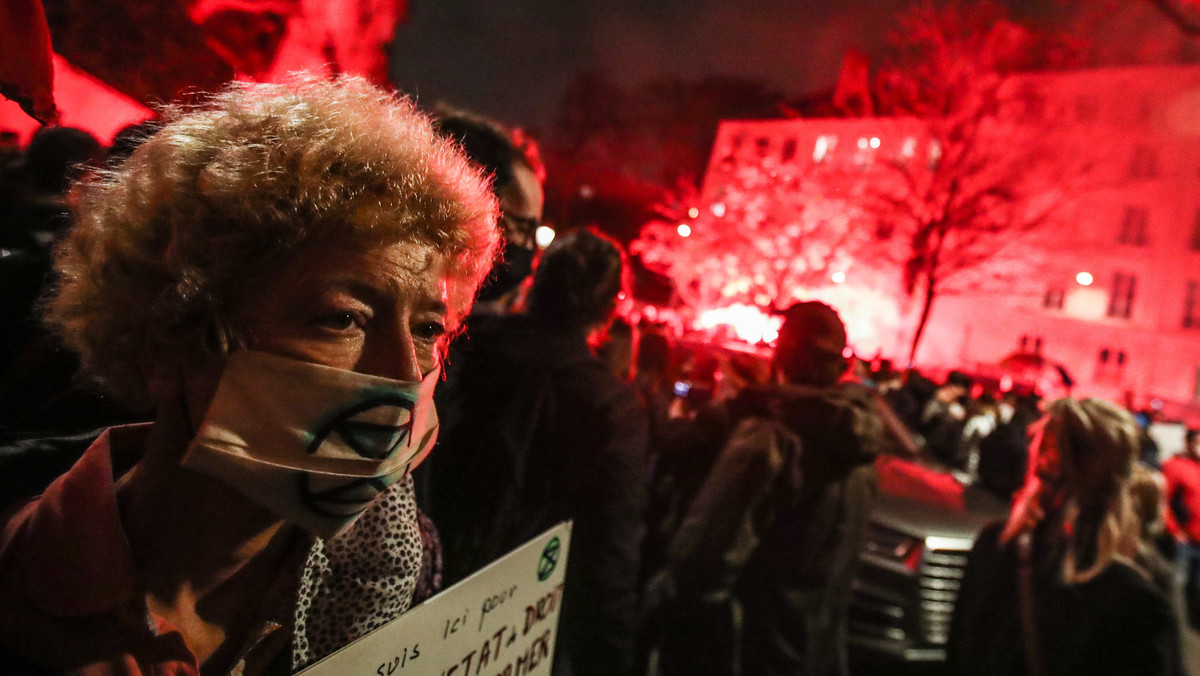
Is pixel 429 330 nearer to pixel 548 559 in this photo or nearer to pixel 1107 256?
pixel 548 559

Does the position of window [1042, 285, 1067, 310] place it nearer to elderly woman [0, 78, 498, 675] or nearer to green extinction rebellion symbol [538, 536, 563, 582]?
green extinction rebellion symbol [538, 536, 563, 582]

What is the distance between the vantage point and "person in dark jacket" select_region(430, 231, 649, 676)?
212 cm

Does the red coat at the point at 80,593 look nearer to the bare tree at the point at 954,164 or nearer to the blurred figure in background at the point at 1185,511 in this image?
the blurred figure in background at the point at 1185,511

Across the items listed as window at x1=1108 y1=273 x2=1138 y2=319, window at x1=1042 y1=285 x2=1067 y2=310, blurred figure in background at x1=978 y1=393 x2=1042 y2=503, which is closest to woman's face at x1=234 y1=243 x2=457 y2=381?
blurred figure in background at x1=978 y1=393 x2=1042 y2=503

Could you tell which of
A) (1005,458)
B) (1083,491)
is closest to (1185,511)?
(1005,458)

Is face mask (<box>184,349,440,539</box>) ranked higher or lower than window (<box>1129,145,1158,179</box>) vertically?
lower

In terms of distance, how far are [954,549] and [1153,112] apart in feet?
103

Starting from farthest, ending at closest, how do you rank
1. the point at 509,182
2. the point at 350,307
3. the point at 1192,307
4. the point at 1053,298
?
the point at 1053,298 → the point at 1192,307 → the point at 509,182 → the point at 350,307

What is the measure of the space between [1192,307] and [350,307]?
36052 millimetres

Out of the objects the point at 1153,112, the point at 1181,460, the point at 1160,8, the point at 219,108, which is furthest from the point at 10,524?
the point at 1153,112

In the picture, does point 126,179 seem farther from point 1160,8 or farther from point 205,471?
point 1160,8

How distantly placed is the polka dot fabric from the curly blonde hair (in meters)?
0.52

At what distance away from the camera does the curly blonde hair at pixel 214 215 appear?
3.14ft

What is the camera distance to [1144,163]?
2795 cm
